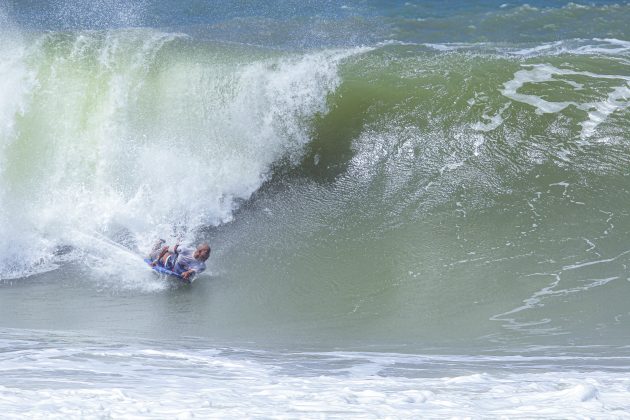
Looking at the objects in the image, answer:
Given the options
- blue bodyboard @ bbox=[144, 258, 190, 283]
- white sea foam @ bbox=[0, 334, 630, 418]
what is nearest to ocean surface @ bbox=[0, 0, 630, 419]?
white sea foam @ bbox=[0, 334, 630, 418]

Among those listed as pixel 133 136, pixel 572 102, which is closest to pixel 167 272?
pixel 133 136

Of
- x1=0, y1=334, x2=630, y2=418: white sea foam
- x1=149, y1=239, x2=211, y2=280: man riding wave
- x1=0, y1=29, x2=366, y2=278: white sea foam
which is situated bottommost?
x1=0, y1=334, x2=630, y2=418: white sea foam

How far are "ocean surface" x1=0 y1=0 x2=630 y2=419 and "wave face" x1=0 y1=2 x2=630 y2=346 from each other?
0.14 ft

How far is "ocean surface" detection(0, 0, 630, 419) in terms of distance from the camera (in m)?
6.53

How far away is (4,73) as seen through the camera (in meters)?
14.3

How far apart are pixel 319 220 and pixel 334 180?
128cm

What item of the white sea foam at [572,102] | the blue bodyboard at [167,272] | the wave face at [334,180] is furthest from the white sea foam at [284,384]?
the white sea foam at [572,102]

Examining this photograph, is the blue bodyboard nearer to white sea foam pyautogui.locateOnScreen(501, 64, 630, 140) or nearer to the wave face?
the wave face

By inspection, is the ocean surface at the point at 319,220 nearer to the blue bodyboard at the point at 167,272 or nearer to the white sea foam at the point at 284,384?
the white sea foam at the point at 284,384

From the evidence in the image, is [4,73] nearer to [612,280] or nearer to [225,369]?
[225,369]

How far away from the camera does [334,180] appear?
13.8 m

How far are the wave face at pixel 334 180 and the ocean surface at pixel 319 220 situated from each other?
0.04 m

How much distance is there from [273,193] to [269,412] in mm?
8151

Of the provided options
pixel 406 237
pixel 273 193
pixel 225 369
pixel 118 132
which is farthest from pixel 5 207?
pixel 225 369
